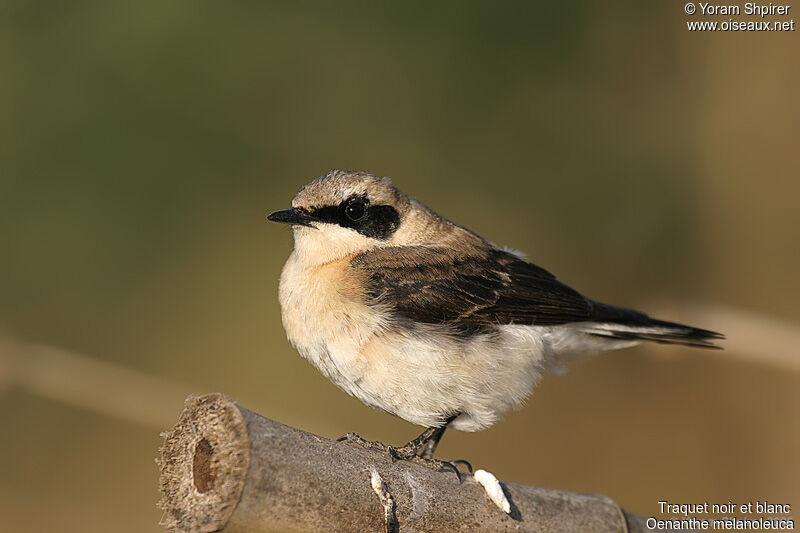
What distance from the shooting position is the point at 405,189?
6555 mm

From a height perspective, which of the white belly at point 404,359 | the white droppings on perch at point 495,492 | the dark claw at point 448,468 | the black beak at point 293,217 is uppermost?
the black beak at point 293,217

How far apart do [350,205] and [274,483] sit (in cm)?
235

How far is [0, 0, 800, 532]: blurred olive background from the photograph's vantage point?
571cm

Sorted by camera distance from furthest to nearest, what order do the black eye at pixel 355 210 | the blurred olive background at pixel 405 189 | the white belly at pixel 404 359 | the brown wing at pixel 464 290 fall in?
1. the blurred olive background at pixel 405 189
2. the black eye at pixel 355 210
3. the brown wing at pixel 464 290
4. the white belly at pixel 404 359

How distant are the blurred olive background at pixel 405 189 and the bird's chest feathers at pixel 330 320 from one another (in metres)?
1.50

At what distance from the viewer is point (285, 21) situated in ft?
21.7

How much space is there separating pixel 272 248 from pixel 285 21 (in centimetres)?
180

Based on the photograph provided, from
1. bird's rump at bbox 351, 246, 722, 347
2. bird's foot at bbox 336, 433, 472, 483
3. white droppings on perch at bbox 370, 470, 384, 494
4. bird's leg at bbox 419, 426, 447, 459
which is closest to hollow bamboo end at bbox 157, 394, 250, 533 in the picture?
white droppings on perch at bbox 370, 470, 384, 494

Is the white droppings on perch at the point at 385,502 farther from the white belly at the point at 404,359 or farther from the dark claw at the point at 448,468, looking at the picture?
the white belly at the point at 404,359

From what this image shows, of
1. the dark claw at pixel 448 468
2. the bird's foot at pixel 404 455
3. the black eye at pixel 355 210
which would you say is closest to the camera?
the dark claw at pixel 448 468

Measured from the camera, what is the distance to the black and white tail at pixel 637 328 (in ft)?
15.4

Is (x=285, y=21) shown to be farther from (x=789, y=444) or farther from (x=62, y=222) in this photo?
(x=789, y=444)

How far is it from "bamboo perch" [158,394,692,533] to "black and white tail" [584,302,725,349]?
2.07 metres

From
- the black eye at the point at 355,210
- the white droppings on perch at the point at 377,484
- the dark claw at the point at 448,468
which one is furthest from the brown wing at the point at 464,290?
the white droppings on perch at the point at 377,484
